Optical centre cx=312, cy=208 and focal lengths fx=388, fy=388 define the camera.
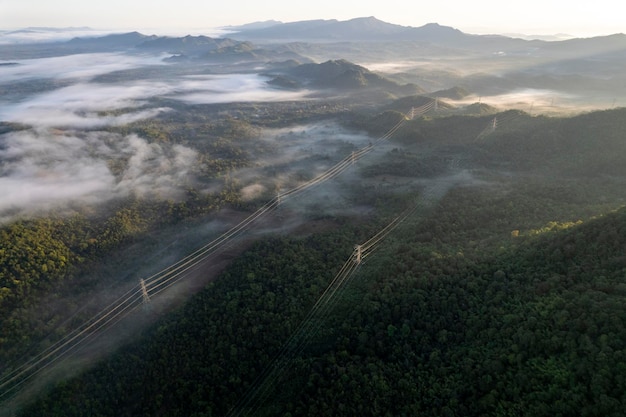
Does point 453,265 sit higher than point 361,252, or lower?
higher

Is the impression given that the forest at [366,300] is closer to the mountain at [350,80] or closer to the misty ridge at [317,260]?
the misty ridge at [317,260]

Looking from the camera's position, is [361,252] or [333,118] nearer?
[361,252]

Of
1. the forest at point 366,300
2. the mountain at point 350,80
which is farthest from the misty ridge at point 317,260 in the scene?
the mountain at point 350,80

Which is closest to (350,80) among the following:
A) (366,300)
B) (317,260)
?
(317,260)

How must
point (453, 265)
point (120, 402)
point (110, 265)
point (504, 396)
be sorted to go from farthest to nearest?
point (110, 265) < point (453, 265) < point (120, 402) < point (504, 396)

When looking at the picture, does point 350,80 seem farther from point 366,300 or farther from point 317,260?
point 366,300

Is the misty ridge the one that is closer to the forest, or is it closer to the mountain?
the forest

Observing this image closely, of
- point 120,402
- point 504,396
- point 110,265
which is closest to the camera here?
point 504,396

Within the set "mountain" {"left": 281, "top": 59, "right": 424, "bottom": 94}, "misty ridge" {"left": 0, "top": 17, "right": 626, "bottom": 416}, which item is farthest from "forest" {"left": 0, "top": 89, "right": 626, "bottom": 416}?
"mountain" {"left": 281, "top": 59, "right": 424, "bottom": 94}

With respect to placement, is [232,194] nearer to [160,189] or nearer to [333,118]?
[160,189]

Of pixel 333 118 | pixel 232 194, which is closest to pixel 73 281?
pixel 232 194

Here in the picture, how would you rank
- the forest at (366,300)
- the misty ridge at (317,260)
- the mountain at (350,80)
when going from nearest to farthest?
the forest at (366,300) → the misty ridge at (317,260) → the mountain at (350,80)
